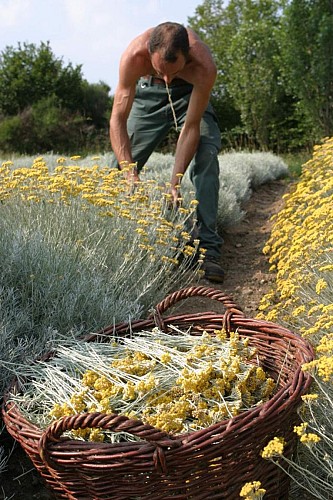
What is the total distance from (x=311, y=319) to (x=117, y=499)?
1439mm

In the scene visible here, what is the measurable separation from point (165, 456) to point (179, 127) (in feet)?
11.9

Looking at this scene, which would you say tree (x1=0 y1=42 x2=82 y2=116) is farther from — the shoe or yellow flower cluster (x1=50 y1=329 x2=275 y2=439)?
yellow flower cluster (x1=50 y1=329 x2=275 y2=439)

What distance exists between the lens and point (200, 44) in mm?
4508

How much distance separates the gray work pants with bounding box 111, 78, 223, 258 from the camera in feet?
15.6

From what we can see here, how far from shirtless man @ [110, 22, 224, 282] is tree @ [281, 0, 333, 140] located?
805 centimetres

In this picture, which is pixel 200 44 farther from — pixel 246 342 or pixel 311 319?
pixel 246 342

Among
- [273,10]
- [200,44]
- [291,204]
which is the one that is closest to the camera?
[200,44]

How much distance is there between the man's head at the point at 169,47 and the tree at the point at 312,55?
28.6 feet

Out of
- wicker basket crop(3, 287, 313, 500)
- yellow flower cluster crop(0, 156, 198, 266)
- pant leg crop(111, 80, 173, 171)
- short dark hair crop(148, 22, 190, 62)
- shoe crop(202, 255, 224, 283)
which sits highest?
short dark hair crop(148, 22, 190, 62)

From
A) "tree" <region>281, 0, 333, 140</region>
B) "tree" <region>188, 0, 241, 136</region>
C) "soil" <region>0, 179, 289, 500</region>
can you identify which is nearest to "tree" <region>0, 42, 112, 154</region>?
"tree" <region>188, 0, 241, 136</region>

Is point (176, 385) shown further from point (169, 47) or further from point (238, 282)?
point (169, 47)

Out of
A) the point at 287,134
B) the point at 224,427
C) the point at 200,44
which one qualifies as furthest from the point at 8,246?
the point at 287,134

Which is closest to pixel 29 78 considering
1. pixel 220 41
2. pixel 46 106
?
pixel 46 106

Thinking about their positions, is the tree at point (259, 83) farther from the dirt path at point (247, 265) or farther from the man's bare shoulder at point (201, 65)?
the man's bare shoulder at point (201, 65)
